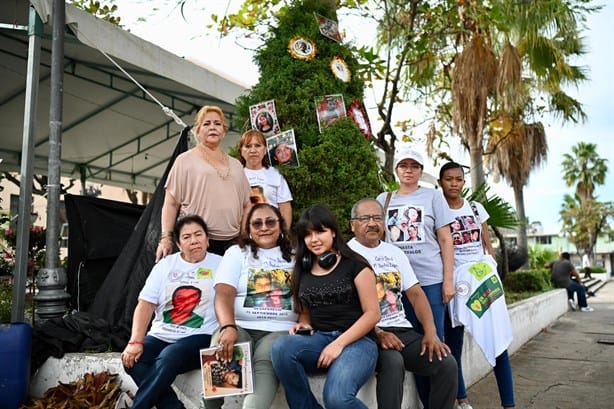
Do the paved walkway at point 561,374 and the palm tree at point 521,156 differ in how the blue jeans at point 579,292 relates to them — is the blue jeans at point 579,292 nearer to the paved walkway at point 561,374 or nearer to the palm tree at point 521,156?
the palm tree at point 521,156

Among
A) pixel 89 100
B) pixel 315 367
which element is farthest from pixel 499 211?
pixel 89 100

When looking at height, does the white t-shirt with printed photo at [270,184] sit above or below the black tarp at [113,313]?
above

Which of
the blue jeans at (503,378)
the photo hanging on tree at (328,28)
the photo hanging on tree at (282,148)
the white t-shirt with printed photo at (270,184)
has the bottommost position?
the blue jeans at (503,378)

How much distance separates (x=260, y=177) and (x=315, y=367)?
5.86ft

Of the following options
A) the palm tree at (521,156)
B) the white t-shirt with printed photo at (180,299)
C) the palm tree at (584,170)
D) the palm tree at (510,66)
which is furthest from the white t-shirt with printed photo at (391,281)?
the palm tree at (584,170)

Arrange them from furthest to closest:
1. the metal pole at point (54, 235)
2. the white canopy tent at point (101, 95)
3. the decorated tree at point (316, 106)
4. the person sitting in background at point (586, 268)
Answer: the person sitting in background at point (586, 268)
the white canopy tent at point (101, 95)
the decorated tree at point (316, 106)
the metal pole at point (54, 235)

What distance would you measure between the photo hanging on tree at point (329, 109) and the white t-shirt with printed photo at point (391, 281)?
1888 mm

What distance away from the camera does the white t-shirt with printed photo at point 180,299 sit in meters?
3.39

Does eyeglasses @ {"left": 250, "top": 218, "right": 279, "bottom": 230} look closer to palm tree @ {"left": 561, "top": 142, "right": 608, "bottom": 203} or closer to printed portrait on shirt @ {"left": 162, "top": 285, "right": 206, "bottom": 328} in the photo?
printed portrait on shirt @ {"left": 162, "top": 285, "right": 206, "bottom": 328}

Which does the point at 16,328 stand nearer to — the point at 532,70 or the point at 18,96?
the point at 18,96

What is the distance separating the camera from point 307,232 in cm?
324

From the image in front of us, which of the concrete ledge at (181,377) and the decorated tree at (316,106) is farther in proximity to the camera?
the decorated tree at (316,106)

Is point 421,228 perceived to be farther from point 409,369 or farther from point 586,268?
point 586,268

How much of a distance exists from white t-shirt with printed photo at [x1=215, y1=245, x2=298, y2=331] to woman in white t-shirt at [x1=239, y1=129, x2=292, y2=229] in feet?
2.98
